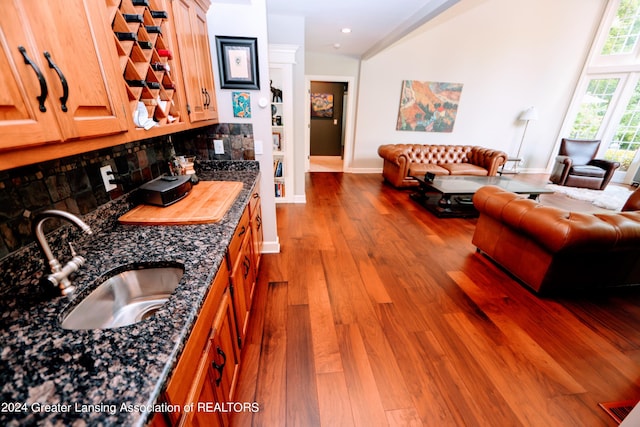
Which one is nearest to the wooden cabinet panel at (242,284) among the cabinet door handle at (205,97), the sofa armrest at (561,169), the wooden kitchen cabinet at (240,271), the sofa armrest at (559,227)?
the wooden kitchen cabinet at (240,271)

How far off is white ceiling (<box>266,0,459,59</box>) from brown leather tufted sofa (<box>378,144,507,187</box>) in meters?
1.97

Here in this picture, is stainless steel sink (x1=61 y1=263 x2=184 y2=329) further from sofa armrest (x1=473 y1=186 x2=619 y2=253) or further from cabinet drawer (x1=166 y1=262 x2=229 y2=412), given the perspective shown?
sofa armrest (x1=473 y1=186 x2=619 y2=253)

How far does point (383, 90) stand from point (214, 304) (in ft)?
19.5

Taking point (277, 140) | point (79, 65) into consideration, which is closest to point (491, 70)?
point (277, 140)

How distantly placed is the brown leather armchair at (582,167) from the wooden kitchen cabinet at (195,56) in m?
6.80

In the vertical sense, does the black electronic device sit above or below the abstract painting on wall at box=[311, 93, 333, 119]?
below

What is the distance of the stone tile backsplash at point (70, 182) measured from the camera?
2.77 ft

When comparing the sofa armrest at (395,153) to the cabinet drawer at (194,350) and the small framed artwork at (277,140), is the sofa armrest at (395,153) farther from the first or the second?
the cabinet drawer at (194,350)

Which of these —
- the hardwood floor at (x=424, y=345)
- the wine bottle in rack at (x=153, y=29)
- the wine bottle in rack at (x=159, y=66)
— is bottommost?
the hardwood floor at (x=424, y=345)

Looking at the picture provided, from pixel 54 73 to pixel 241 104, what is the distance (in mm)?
1634

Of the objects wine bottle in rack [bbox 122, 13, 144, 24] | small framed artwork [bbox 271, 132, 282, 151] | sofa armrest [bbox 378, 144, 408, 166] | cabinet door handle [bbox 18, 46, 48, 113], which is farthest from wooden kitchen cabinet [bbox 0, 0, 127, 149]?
sofa armrest [bbox 378, 144, 408, 166]

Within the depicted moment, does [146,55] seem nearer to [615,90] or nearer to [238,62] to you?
[238,62]

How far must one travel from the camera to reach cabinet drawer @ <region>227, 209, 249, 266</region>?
131cm

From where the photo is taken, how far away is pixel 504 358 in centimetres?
166
